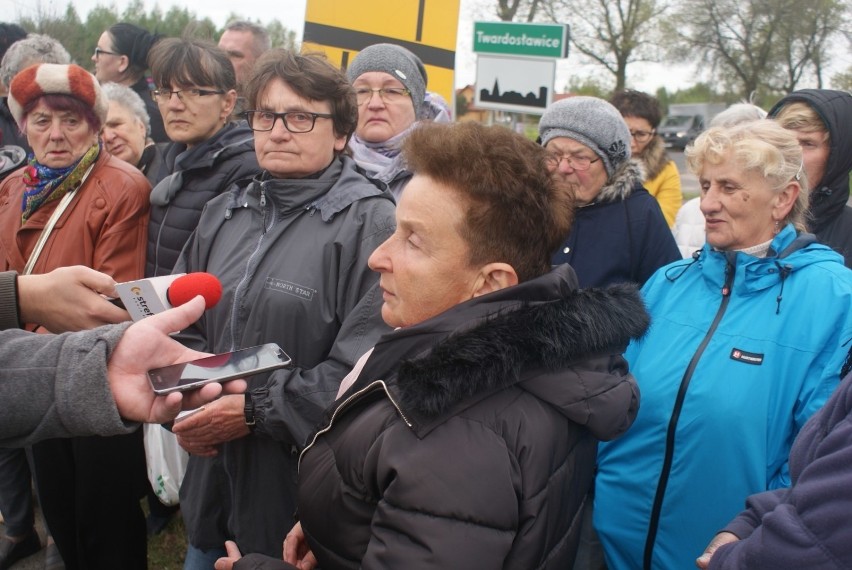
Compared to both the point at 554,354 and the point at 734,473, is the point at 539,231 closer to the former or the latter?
the point at 554,354

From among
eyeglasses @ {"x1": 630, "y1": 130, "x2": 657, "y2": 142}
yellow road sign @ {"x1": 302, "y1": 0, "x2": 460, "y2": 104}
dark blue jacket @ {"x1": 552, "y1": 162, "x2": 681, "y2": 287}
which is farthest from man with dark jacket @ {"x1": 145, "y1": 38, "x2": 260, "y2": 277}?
eyeglasses @ {"x1": 630, "y1": 130, "x2": 657, "y2": 142}

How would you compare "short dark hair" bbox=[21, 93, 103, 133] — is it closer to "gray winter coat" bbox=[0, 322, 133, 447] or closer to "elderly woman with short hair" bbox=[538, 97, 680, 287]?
"gray winter coat" bbox=[0, 322, 133, 447]

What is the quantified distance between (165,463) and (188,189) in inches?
48.9

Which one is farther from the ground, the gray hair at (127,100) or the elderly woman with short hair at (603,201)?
the gray hair at (127,100)

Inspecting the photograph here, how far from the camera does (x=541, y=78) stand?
5.89 m

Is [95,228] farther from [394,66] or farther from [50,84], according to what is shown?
[394,66]

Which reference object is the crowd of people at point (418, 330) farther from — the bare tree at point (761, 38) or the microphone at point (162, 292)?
the bare tree at point (761, 38)

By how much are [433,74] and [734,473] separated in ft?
11.1

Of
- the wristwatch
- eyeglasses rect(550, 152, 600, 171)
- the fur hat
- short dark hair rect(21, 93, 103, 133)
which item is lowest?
the wristwatch

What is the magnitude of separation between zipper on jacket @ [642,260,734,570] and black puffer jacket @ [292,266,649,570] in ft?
2.16

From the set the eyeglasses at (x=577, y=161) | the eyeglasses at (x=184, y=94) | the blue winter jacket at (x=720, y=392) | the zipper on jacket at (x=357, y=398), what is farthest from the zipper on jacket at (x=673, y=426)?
the eyeglasses at (x=184, y=94)

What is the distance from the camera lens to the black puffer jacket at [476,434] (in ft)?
A: 4.34

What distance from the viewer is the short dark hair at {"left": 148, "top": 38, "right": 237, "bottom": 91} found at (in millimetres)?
3344

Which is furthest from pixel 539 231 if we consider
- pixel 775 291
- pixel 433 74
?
pixel 433 74
